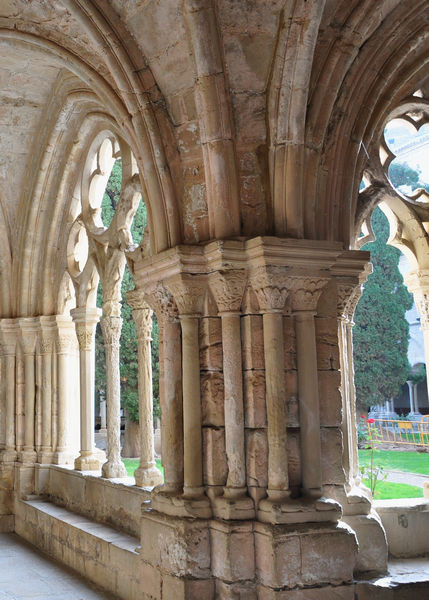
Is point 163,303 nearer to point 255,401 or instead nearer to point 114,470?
point 255,401

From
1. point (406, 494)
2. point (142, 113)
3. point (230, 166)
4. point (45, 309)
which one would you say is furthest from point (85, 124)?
point (406, 494)

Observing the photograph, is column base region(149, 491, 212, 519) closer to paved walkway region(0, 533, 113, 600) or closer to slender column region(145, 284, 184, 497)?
slender column region(145, 284, 184, 497)

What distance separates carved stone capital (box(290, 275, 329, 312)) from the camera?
3.59 metres

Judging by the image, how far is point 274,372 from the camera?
3.47 metres

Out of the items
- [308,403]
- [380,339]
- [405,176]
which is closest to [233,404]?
[308,403]

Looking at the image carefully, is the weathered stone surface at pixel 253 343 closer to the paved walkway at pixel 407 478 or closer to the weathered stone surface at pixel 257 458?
the weathered stone surface at pixel 257 458

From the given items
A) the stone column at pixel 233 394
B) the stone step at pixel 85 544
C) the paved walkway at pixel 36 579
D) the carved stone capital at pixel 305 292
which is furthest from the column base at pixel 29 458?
the carved stone capital at pixel 305 292

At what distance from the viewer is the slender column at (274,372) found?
3.42 meters

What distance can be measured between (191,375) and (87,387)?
8.94ft

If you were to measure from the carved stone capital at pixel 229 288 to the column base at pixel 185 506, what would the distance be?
0.98m

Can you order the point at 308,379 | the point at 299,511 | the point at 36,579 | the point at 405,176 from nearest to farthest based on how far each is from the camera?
the point at 299,511, the point at 308,379, the point at 36,579, the point at 405,176

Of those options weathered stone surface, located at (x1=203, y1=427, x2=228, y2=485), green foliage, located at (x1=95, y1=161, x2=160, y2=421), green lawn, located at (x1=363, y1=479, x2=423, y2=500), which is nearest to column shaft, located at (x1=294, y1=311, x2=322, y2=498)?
weathered stone surface, located at (x1=203, y1=427, x2=228, y2=485)

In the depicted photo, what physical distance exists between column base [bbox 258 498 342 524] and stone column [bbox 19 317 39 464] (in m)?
4.22

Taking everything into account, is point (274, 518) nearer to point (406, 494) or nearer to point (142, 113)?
point (142, 113)
